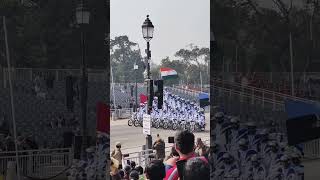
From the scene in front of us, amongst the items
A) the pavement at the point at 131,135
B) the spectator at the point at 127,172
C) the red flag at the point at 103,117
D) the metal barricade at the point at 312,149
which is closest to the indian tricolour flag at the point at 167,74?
the pavement at the point at 131,135

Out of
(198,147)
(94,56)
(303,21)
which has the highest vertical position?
(303,21)

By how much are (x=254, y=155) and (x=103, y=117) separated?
2.05m

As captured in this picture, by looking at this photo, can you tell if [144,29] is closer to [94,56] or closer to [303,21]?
[94,56]

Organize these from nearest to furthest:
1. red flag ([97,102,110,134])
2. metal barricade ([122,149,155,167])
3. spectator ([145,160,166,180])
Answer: spectator ([145,160,166,180]) < red flag ([97,102,110,134]) < metal barricade ([122,149,155,167])

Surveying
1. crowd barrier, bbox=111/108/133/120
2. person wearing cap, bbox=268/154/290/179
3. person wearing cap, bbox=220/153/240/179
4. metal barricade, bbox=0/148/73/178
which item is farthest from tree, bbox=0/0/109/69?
crowd barrier, bbox=111/108/133/120

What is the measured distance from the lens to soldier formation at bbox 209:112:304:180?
6.15m

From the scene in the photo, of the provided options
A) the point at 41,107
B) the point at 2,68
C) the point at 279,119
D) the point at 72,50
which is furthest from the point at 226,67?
the point at 2,68

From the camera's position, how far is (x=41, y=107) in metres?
6.13

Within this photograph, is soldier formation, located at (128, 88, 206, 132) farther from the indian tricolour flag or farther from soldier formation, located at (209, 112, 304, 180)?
soldier formation, located at (209, 112, 304, 180)

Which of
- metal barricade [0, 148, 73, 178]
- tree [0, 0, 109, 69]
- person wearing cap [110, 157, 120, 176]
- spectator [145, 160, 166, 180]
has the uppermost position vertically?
tree [0, 0, 109, 69]

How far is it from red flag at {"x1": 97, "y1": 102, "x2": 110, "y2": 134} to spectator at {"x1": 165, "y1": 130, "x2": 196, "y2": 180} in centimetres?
95

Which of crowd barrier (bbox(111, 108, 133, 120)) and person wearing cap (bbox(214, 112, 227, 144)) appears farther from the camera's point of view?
crowd barrier (bbox(111, 108, 133, 120))

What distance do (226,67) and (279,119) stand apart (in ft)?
3.23

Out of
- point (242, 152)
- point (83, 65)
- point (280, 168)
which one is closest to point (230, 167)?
point (242, 152)
